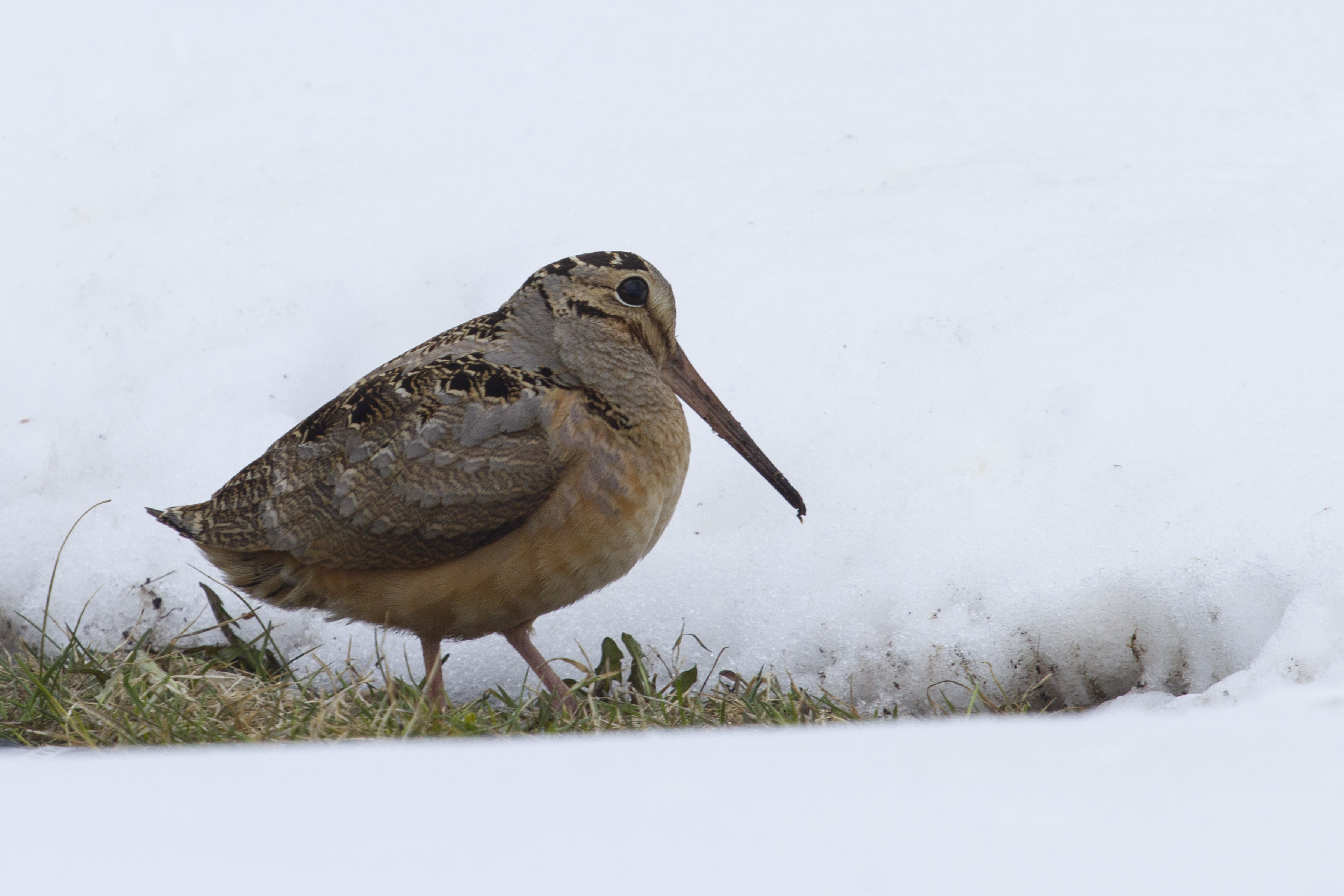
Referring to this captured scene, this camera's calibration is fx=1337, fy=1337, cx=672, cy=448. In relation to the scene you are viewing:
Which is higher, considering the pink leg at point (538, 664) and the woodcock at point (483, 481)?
the woodcock at point (483, 481)

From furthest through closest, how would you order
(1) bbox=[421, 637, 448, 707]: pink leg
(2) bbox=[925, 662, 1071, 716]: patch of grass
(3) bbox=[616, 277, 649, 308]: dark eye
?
(3) bbox=[616, 277, 649, 308]: dark eye, (2) bbox=[925, 662, 1071, 716]: patch of grass, (1) bbox=[421, 637, 448, 707]: pink leg

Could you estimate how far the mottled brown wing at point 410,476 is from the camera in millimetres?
2883

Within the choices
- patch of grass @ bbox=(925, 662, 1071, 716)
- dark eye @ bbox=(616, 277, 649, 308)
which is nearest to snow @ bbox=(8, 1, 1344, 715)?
patch of grass @ bbox=(925, 662, 1071, 716)

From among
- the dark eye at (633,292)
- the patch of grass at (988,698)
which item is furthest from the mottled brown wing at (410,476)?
the patch of grass at (988,698)

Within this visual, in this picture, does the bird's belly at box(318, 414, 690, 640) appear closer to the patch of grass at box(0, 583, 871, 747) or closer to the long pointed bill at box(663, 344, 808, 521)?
the patch of grass at box(0, 583, 871, 747)

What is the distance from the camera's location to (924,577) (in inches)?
130

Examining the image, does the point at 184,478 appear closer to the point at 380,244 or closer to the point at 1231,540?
the point at 380,244

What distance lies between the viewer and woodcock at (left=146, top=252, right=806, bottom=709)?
2896 millimetres

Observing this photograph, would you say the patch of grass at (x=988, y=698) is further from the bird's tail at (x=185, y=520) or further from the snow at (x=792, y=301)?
the bird's tail at (x=185, y=520)

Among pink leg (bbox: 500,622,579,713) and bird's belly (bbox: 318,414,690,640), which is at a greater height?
bird's belly (bbox: 318,414,690,640)

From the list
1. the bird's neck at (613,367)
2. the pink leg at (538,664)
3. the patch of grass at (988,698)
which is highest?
the bird's neck at (613,367)

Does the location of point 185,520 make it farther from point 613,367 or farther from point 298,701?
point 613,367

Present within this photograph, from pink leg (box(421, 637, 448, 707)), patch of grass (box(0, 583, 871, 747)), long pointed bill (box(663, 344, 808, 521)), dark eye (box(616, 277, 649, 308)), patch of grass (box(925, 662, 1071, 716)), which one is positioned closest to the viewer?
patch of grass (box(0, 583, 871, 747))

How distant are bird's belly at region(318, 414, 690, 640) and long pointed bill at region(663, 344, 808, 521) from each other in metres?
0.32
